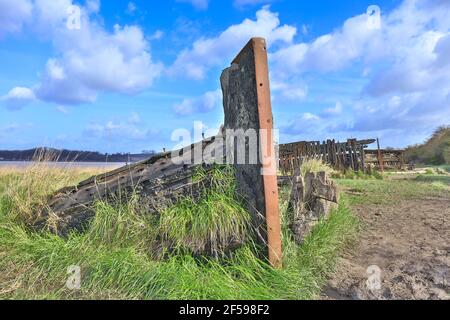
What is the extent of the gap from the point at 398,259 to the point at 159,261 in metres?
2.93

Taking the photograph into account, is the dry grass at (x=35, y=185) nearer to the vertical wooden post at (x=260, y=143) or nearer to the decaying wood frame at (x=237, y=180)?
the decaying wood frame at (x=237, y=180)

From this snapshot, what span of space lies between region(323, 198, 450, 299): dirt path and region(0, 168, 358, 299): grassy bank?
27 centimetres

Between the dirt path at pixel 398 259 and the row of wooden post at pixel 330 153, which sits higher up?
the row of wooden post at pixel 330 153

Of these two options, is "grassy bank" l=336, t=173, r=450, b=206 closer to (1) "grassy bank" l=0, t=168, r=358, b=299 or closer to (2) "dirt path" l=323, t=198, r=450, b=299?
(2) "dirt path" l=323, t=198, r=450, b=299

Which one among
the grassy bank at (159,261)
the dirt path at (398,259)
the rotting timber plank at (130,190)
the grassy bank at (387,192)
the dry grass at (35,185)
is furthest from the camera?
the grassy bank at (387,192)

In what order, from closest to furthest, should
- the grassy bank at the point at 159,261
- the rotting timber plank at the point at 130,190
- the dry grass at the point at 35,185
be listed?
1. the grassy bank at the point at 159,261
2. the rotting timber plank at the point at 130,190
3. the dry grass at the point at 35,185

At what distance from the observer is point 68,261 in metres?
4.37

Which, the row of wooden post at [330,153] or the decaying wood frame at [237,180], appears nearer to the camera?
the decaying wood frame at [237,180]

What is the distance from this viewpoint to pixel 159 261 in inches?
172

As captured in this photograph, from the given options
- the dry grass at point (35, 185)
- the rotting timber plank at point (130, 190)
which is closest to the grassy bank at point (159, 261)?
the rotting timber plank at point (130, 190)

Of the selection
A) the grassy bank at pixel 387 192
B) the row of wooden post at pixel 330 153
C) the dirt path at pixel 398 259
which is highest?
the row of wooden post at pixel 330 153

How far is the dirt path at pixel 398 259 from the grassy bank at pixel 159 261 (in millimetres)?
274

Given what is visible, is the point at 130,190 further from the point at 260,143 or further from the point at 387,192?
the point at 387,192

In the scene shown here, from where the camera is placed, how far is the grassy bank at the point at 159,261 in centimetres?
382
